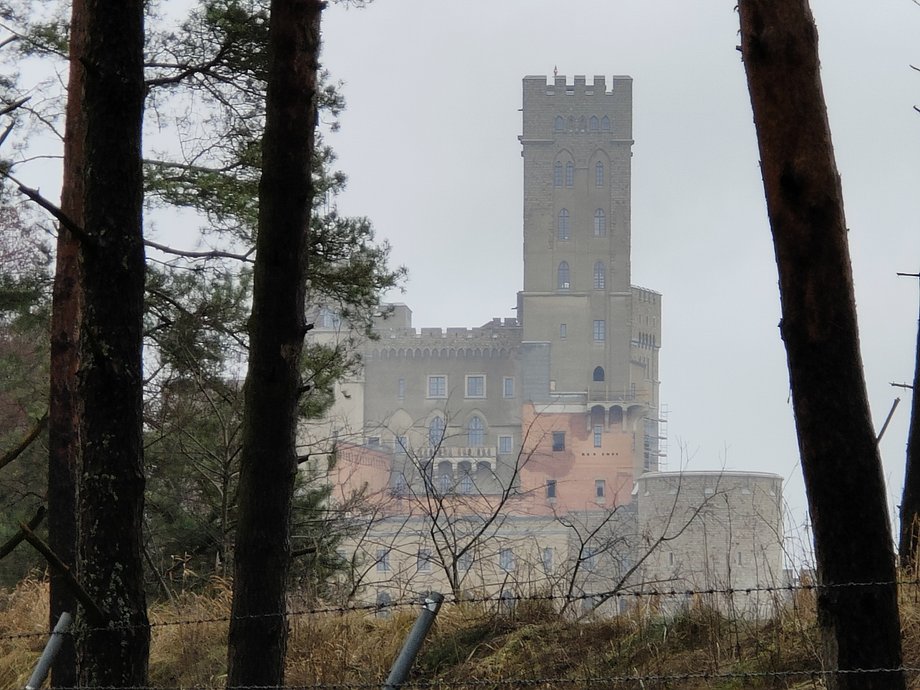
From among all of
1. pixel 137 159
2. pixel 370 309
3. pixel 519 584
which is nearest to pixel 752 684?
pixel 519 584

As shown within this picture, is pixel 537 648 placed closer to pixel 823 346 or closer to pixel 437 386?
pixel 823 346

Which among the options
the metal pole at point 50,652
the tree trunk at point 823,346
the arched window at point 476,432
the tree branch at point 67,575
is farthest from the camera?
the arched window at point 476,432

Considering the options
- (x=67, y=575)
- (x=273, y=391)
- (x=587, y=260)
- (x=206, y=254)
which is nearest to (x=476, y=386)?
(x=587, y=260)

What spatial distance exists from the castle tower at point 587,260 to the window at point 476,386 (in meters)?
4.07

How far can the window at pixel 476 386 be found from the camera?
83.1 meters

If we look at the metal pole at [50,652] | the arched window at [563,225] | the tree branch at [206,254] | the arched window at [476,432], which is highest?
the arched window at [563,225]

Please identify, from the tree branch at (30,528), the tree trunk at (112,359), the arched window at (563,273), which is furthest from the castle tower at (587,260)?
the tree branch at (30,528)

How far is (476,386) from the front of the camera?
83.3 m

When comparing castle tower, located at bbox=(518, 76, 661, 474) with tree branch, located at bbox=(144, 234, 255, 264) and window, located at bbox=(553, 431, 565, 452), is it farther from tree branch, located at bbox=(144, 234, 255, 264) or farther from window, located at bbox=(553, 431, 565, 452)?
tree branch, located at bbox=(144, 234, 255, 264)

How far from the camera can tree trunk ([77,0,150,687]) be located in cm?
346

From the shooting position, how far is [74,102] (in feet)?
27.9

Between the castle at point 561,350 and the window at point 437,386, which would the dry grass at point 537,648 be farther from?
the window at point 437,386

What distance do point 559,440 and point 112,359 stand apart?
77.2 m

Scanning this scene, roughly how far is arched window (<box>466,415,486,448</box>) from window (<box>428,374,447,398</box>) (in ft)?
8.38
